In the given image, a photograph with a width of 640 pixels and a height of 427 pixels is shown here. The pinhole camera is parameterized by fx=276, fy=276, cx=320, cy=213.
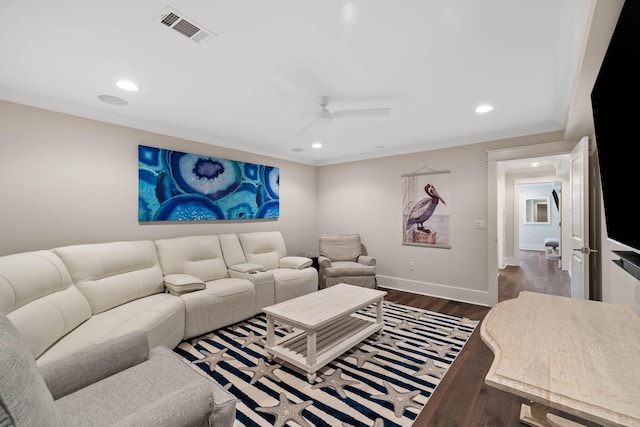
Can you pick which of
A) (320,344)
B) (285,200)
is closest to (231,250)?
(285,200)

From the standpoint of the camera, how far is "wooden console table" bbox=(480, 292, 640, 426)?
26.8 inches

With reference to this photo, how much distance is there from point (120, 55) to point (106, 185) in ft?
5.28

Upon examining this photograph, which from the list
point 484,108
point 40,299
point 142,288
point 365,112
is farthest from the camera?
point 484,108

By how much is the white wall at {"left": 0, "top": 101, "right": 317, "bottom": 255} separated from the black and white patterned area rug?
5.09 ft

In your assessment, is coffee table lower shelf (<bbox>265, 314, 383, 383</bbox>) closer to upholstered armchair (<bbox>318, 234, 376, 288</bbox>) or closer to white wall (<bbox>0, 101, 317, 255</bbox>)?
→ upholstered armchair (<bbox>318, 234, 376, 288</bbox>)

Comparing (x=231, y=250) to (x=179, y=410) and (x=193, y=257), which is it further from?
(x=179, y=410)

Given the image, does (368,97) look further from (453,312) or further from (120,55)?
(453,312)

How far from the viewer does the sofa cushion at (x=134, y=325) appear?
1.82 meters

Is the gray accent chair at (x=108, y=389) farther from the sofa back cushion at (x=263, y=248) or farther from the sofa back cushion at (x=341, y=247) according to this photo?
the sofa back cushion at (x=341, y=247)

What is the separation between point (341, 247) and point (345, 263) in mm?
349

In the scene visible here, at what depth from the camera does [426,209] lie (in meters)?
4.31

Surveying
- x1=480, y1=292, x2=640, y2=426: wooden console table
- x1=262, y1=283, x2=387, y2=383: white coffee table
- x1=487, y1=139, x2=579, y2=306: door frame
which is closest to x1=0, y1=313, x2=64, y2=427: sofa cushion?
x1=480, y1=292, x2=640, y2=426: wooden console table

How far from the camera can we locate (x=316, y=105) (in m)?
2.70

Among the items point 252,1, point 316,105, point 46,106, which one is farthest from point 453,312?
point 46,106
